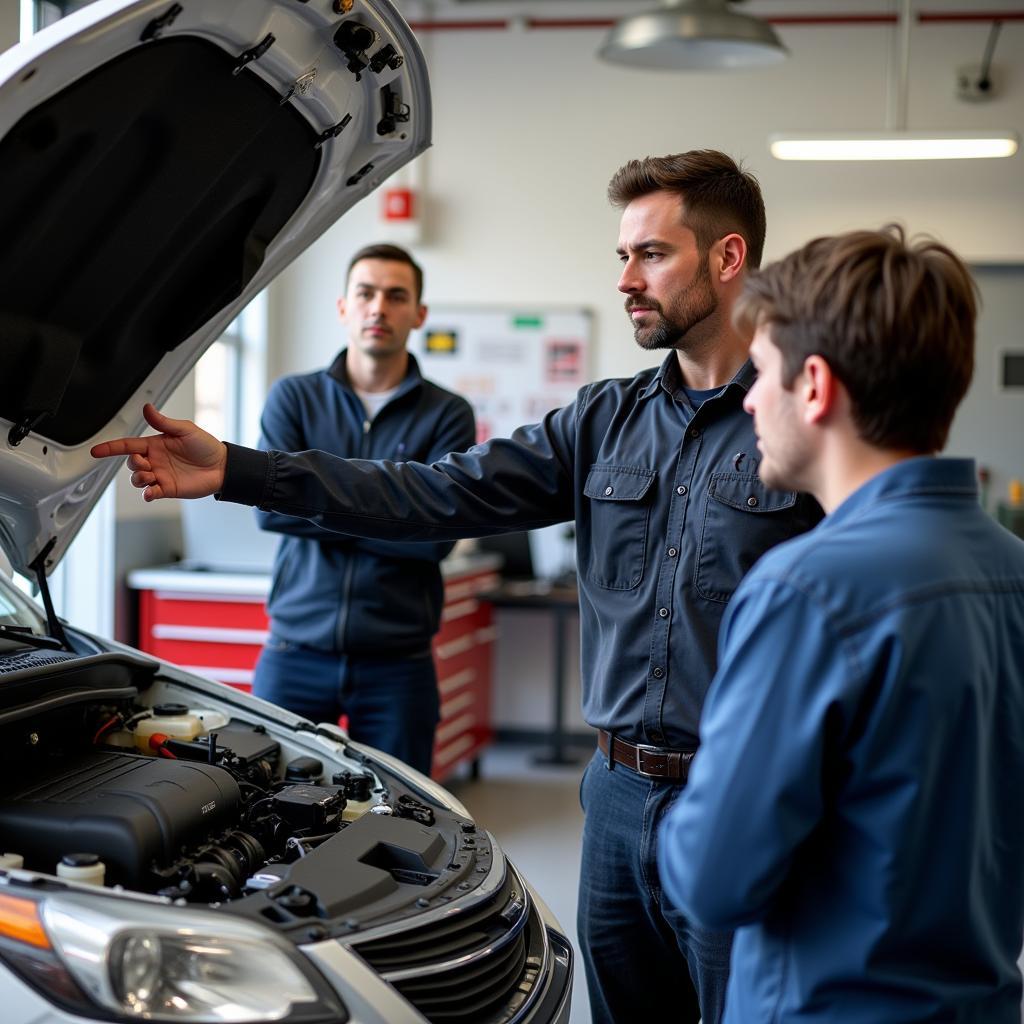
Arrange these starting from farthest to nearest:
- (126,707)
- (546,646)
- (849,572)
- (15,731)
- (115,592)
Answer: (546,646), (115,592), (126,707), (15,731), (849,572)

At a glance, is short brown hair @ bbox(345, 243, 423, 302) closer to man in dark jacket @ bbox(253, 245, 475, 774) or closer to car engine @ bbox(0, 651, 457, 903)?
man in dark jacket @ bbox(253, 245, 475, 774)

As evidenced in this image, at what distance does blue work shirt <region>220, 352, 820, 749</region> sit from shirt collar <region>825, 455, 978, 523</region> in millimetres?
591

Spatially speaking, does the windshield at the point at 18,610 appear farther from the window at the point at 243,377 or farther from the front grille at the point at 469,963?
the window at the point at 243,377

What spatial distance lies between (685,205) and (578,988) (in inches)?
77.7

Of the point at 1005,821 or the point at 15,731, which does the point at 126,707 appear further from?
the point at 1005,821

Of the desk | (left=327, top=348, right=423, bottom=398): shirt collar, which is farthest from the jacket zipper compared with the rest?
the desk

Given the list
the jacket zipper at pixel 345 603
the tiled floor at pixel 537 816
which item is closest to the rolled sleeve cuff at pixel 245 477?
the jacket zipper at pixel 345 603

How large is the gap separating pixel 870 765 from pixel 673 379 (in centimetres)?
93

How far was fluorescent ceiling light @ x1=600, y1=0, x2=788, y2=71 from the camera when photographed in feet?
13.0

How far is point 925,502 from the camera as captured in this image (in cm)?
103

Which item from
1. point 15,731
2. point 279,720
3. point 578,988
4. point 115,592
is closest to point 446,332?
point 115,592

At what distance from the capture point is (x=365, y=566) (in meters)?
2.66

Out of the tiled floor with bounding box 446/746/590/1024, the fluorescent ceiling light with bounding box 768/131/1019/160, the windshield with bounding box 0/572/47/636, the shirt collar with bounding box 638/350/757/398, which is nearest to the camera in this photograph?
the shirt collar with bounding box 638/350/757/398

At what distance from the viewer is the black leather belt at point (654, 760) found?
5.32 feet
